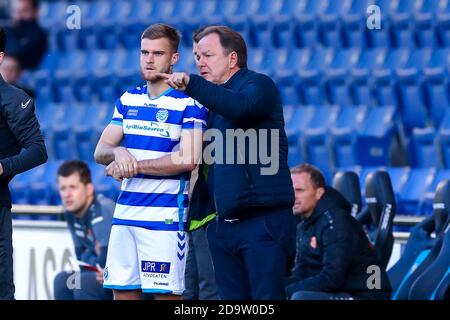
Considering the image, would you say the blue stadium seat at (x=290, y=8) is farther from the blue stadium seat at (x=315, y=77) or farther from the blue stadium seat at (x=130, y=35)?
the blue stadium seat at (x=130, y=35)

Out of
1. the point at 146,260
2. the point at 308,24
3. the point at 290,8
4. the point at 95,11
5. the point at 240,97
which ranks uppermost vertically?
the point at 95,11

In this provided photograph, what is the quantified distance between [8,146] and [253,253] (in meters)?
1.21

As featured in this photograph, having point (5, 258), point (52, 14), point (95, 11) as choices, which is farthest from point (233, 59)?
point (52, 14)

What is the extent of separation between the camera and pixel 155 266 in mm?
5430

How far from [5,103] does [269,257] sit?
1363mm

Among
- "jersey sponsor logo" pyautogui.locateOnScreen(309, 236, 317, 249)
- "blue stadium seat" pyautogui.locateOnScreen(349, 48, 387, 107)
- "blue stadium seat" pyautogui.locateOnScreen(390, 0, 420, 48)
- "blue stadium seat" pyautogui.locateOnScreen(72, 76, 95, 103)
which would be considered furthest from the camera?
"blue stadium seat" pyautogui.locateOnScreen(72, 76, 95, 103)

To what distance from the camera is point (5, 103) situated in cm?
531

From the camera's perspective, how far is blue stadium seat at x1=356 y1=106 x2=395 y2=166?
11281 mm

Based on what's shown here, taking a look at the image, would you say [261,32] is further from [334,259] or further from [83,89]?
[334,259]

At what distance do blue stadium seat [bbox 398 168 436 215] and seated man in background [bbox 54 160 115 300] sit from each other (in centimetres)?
341

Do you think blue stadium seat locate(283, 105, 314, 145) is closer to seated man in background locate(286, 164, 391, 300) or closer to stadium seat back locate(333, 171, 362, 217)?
stadium seat back locate(333, 171, 362, 217)

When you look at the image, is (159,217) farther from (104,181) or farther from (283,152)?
(104,181)

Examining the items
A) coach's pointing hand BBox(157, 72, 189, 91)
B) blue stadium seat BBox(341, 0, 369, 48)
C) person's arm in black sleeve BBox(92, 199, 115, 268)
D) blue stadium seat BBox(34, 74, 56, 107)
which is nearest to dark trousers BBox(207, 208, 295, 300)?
coach's pointing hand BBox(157, 72, 189, 91)

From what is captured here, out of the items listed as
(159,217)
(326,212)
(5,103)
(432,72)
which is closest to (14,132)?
(5,103)
